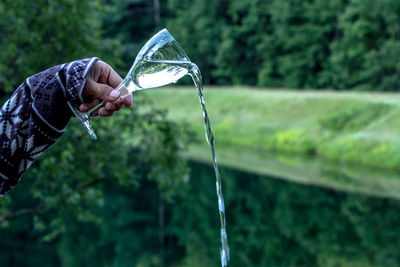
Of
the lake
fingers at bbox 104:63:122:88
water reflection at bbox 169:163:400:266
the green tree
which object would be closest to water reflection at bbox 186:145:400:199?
the lake

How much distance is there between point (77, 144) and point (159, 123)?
1361 mm

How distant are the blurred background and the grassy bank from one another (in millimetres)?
74

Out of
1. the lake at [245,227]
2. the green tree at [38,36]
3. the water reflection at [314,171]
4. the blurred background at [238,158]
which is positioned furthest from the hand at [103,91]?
the water reflection at [314,171]

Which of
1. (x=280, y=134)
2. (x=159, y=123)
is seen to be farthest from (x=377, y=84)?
(x=159, y=123)

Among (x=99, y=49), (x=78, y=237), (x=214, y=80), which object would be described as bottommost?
(x=214, y=80)

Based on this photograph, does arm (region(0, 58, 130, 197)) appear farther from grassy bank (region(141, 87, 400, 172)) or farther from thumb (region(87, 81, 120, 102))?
grassy bank (region(141, 87, 400, 172))

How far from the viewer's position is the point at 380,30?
112 ft

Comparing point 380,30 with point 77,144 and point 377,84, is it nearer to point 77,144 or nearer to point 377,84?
point 377,84

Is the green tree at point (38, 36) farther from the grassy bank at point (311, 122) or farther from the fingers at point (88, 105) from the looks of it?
the grassy bank at point (311, 122)

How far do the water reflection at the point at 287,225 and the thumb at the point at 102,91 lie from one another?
39.5 feet

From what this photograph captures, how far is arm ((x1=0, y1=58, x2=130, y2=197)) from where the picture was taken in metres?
1.60

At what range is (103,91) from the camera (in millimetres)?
1604

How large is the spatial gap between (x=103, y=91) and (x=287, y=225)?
1443cm

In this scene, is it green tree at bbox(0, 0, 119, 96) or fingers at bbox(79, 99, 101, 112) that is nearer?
fingers at bbox(79, 99, 101, 112)
